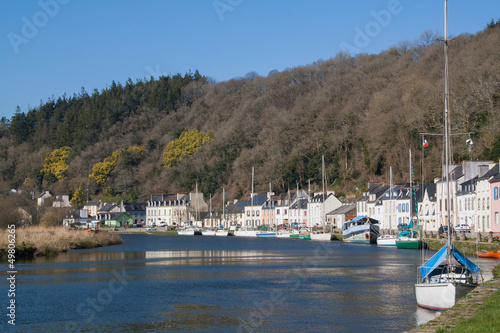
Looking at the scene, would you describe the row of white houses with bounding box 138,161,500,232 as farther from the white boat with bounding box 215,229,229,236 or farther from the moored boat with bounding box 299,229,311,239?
the white boat with bounding box 215,229,229,236

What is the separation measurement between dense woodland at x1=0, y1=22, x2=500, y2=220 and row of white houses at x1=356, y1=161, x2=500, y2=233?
145 inches

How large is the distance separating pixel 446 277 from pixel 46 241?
38.5 m

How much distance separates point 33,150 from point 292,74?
278ft

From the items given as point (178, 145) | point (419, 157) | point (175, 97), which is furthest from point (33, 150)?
point (419, 157)

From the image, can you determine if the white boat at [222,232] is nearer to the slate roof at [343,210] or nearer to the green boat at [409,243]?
the slate roof at [343,210]

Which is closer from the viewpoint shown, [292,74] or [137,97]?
[292,74]

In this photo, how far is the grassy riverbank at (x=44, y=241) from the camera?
48600mm

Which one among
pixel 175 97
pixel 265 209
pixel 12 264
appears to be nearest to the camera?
pixel 12 264

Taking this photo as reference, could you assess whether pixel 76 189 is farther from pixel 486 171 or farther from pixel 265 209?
pixel 486 171

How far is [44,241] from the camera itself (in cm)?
5284

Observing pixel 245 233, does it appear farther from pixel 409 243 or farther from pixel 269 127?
pixel 409 243

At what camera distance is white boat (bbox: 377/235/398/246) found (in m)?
62.0

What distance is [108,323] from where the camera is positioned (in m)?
22.2

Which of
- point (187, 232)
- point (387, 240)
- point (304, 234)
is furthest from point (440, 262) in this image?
point (187, 232)
